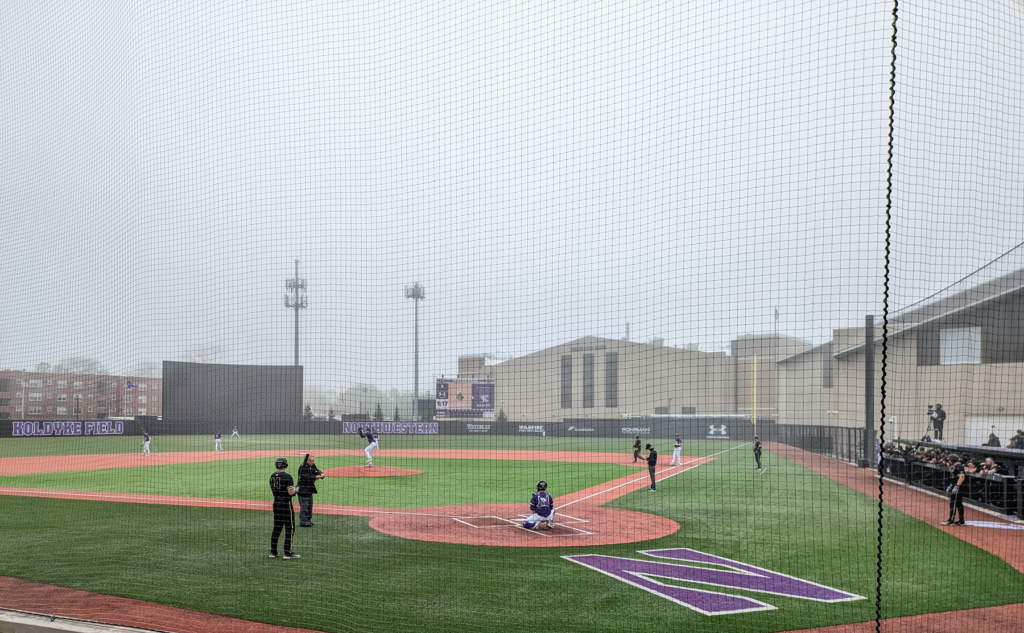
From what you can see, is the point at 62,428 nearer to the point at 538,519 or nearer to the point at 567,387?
the point at 567,387

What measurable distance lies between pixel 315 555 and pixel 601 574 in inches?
177

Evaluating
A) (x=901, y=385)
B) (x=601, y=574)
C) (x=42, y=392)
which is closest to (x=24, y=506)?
(x=42, y=392)

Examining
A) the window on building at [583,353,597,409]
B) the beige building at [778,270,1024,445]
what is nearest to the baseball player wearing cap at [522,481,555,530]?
the window on building at [583,353,597,409]

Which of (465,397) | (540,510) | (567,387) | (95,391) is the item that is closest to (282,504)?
(540,510)

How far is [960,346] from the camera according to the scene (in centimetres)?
2112

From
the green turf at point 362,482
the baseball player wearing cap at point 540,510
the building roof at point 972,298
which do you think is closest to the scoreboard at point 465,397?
the green turf at point 362,482

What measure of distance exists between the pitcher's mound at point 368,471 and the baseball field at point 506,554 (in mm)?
1007

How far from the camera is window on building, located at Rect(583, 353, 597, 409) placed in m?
19.4

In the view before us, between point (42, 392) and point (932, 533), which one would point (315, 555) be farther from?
point (42, 392)

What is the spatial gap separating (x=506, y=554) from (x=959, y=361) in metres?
17.3

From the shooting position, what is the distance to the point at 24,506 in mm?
17016

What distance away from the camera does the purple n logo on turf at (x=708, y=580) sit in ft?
28.1

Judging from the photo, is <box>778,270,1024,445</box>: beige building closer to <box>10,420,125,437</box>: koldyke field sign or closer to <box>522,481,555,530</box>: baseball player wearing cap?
<box>522,481,555,530</box>: baseball player wearing cap

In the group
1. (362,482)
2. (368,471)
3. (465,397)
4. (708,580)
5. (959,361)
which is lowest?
(368,471)
